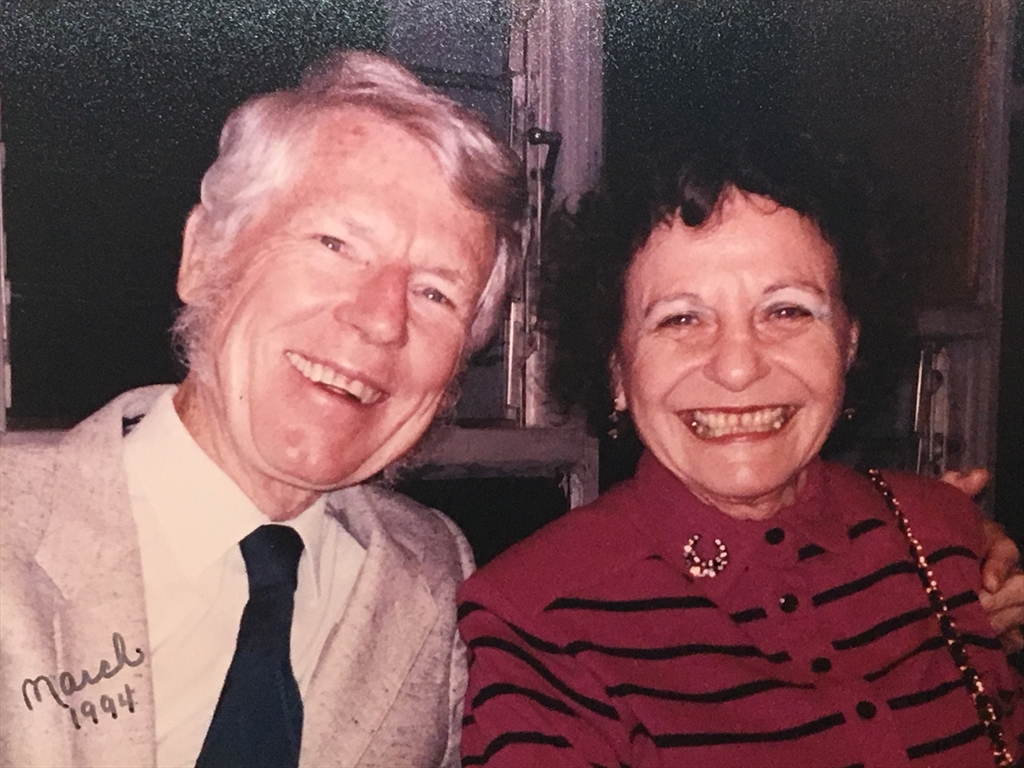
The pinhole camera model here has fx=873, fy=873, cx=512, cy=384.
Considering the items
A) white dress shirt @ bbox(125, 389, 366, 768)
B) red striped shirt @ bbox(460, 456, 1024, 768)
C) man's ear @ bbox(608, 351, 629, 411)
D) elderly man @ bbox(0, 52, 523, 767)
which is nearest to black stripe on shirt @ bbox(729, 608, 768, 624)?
red striped shirt @ bbox(460, 456, 1024, 768)

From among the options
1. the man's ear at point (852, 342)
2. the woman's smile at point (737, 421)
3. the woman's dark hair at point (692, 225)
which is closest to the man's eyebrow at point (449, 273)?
the woman's dark hair at point (692, 225)

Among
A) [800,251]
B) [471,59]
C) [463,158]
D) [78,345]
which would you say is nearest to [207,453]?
[78,345]

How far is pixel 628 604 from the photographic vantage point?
1.10 meters

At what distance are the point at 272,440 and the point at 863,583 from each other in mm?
795

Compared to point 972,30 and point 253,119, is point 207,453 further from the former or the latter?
point 972,30

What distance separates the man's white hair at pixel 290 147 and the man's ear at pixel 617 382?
11.2 inches

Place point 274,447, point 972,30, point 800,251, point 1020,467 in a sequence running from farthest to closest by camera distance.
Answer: point 1020,467 < point 972,30 < point 800,251 < point 274,447

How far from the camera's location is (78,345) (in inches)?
42.2

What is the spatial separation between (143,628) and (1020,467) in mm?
1659

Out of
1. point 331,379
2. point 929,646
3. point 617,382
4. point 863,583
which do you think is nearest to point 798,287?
point 617,382

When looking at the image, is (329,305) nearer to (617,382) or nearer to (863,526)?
(617,382)

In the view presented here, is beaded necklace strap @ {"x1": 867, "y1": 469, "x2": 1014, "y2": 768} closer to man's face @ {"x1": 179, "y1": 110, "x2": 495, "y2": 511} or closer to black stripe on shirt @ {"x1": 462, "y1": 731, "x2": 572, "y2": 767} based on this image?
black stripe on shirt @ {"x1": 462, "y1": 731, "x2": 572, "y2": 767}

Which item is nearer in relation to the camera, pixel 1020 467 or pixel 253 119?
pixel 253 119

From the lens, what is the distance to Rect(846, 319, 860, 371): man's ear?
4.18 ft
